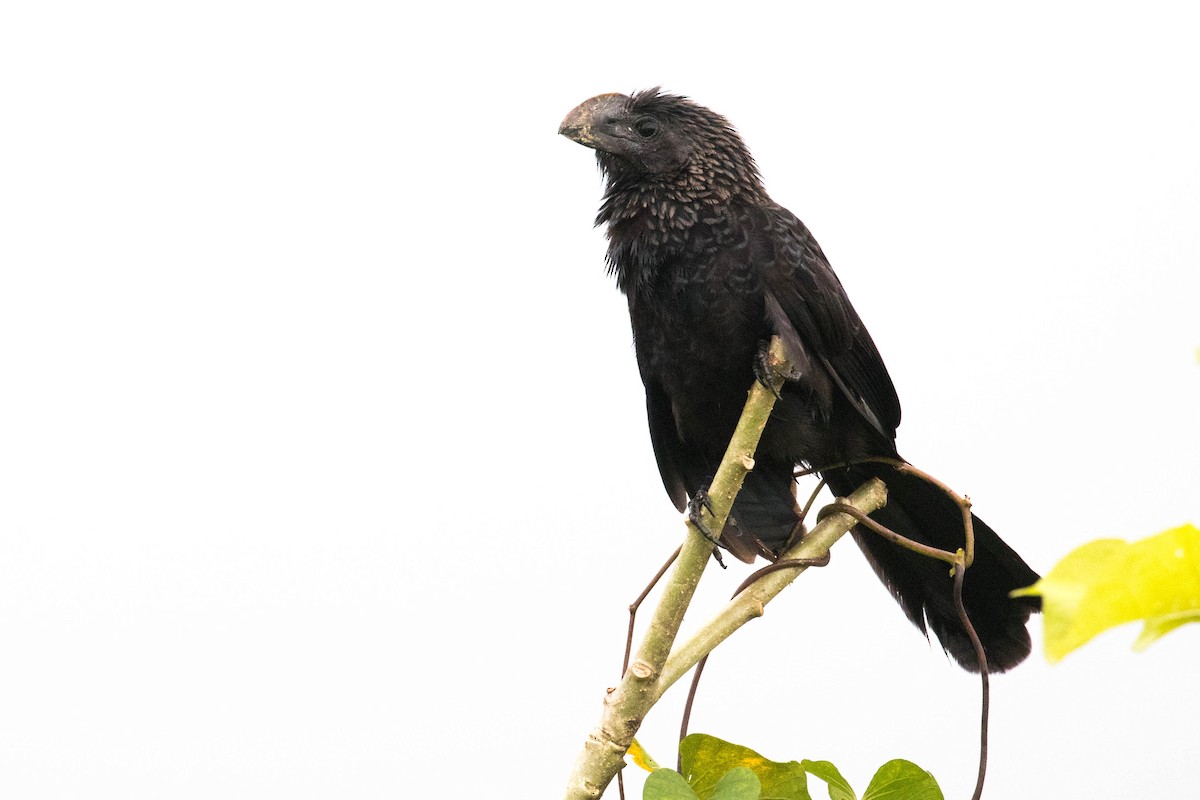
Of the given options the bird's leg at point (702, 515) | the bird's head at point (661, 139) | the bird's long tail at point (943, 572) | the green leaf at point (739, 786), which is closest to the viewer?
the green leaf at point (739, 786)

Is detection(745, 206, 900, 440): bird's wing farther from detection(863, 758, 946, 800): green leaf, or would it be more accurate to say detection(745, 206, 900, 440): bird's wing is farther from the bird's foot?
detection(863, 758, 946, 800): green leaf

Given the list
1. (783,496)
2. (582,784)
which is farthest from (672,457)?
(582,784)

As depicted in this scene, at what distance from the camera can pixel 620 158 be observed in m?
1.83

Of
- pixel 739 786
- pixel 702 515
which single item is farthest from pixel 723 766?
pixel 702 515

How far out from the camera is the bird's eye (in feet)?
5.98

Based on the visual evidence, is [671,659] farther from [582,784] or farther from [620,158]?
[620,158]

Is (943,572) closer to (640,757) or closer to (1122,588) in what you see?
(640,757)

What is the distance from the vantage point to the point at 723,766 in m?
1.29

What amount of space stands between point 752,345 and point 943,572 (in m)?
0.44

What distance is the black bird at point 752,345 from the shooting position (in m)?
1.61

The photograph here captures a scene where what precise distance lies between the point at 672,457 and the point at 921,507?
1.34 ft

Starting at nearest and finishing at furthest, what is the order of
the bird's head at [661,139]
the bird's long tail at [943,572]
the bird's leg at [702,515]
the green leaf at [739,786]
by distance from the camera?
1. the green leaf at [739,786]
2. the bird's leg at [702,515]
3. the bird's long tail at [943,572]
4. the bird's head at [661,139]

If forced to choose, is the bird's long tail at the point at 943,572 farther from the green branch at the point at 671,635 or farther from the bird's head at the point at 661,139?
the bird's head at the point at 661,139

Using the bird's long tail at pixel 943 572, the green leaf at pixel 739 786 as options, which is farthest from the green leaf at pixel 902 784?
the bird's long tail at pixel 943 572
